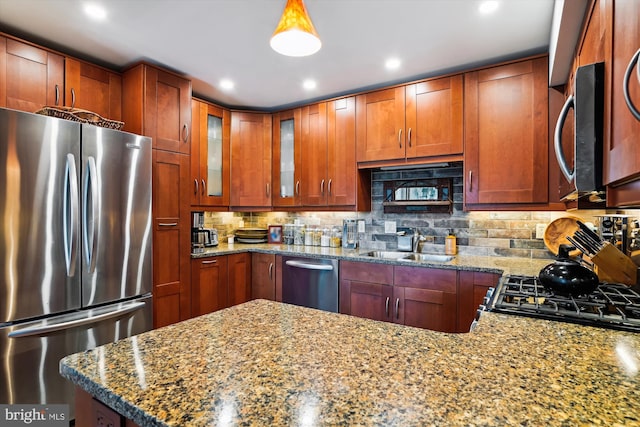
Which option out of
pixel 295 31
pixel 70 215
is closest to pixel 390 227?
pixel 295 31

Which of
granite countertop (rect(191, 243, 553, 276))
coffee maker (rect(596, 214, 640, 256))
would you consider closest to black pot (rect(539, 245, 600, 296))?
coffee maker (rect(596, 214, 640, 256))

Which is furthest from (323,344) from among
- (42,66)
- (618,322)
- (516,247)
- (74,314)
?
(42,66)

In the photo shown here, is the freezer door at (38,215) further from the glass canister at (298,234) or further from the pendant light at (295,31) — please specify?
the glass canister at (298,234)

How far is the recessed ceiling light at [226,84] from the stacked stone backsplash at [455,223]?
1382mm

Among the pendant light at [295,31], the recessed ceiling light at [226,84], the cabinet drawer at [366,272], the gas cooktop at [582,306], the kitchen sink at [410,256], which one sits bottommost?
the cabinet drawer at [366,272]

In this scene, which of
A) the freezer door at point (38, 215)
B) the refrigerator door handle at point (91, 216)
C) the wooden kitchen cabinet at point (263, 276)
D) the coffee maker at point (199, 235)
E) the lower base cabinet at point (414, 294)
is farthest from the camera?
the wooden kitchen cabinet at point (263, 276)

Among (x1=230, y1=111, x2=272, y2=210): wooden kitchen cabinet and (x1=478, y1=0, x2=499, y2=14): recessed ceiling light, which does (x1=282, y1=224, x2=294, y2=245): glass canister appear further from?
(x1=478, y1=0, x2=499, y2=14): recessed ceiling light

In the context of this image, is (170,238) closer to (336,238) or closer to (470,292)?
(336,238)

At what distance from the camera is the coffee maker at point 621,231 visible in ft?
5.33

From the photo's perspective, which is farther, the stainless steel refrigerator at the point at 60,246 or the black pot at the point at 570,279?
the stainless steel refrigerator at the point at 60,246

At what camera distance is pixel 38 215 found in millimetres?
1926

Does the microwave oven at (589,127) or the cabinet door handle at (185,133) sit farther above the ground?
the cabinet door handle at (185,133)

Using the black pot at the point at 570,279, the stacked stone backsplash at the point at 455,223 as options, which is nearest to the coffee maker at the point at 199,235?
the stacked stone backsplash at the point at 455,223

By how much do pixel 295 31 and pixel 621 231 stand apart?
6.16ft
